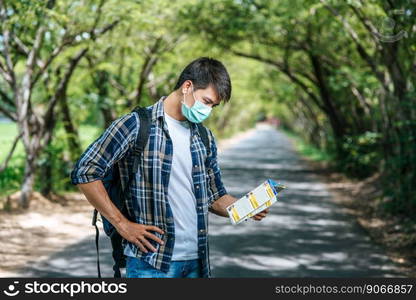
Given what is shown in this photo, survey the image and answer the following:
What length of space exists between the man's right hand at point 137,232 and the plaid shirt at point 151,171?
0.04 meters

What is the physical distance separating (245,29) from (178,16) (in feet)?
5.84

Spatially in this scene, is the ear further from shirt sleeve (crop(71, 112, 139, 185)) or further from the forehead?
shirt sleeve (crop(71, 112, 139, 185))

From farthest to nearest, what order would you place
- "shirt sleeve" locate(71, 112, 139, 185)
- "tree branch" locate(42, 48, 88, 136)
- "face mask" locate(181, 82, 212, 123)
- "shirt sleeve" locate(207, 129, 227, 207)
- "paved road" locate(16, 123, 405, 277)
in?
"tree branch" locate(42, 48, 88, 136), "paved road" locate(16, 123, 405, 277), "shirt sleeve" locate(207, 129, 227, 207), "face mask" locate(181, 82, 212, 123), "shirt sleeve" locate(71, 112, 139, 185)

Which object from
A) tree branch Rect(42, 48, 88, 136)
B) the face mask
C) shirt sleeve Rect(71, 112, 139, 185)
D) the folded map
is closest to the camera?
shirt sleeve Rect(71, 112, 139, 185)

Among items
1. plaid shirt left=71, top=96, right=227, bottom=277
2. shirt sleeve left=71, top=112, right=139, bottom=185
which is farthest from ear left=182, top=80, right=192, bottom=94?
shirt sleeve left=71, top=112, right=139, bottom=185

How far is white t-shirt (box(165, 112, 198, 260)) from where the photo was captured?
3119mm

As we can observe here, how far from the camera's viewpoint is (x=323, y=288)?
4.67 meters

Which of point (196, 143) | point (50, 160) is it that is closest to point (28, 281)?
point (196, 143)

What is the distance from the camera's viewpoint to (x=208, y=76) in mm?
3068

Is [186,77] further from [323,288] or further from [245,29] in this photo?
[245,29]

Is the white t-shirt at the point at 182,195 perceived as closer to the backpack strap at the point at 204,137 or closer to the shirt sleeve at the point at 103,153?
the backpack strap at the point at 204,137

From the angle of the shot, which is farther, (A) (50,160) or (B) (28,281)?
(A) (50,160)

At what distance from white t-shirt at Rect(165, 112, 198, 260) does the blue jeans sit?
4 centimetres

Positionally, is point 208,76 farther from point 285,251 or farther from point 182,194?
point 285,251
